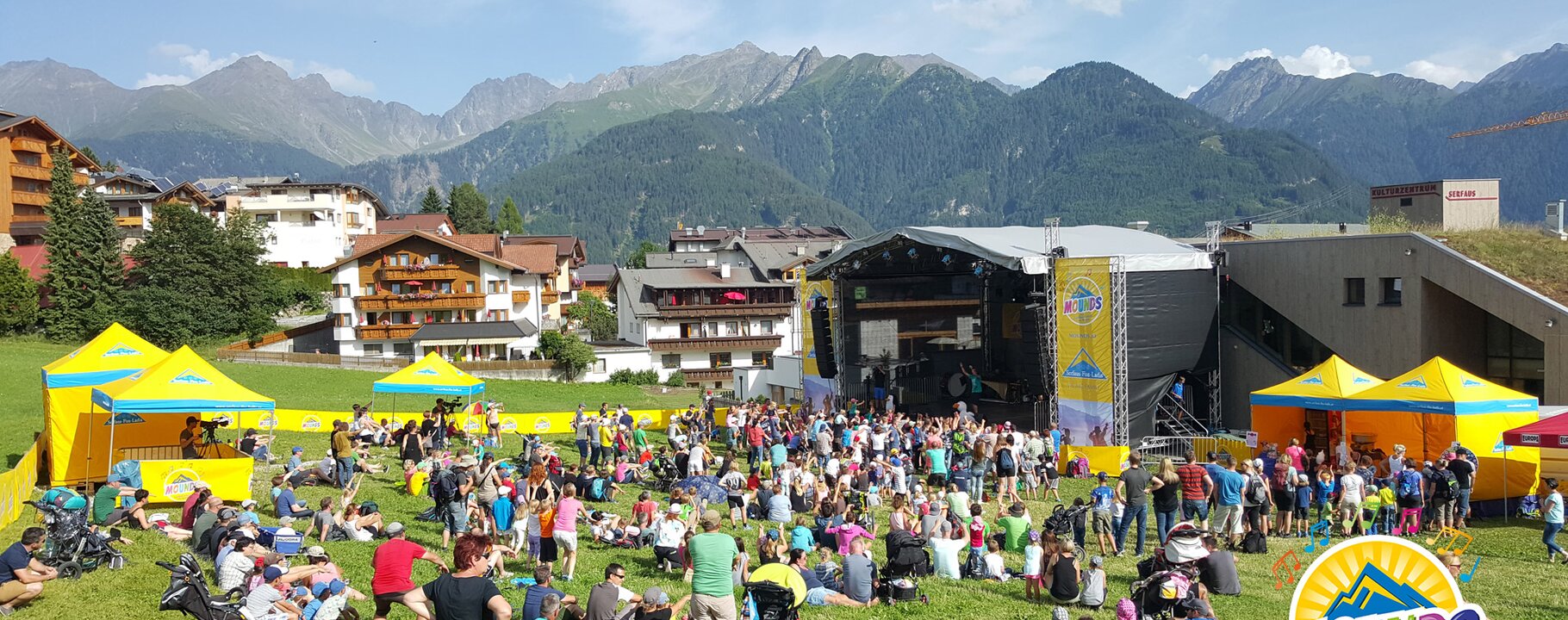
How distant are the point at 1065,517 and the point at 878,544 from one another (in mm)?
2568

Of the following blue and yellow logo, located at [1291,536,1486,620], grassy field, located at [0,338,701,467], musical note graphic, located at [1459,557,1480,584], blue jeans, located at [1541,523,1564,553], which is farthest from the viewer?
grassy field, located at [0,338,701,467]

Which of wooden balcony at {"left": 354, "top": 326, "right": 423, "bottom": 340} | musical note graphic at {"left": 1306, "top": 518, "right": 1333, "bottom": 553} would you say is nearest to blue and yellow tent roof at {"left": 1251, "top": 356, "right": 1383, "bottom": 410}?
musical note graphic at {"left": 1306, "top": 518, "right": 1333, "bottom": 553}

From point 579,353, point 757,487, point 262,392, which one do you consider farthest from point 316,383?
point 757,487

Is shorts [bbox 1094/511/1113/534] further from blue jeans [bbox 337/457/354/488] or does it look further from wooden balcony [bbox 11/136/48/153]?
wooden balcony [bbox 11/136/48/153]

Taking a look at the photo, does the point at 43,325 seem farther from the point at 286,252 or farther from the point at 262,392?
the point at 286,252

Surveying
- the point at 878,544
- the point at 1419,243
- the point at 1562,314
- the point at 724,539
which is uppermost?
the point at 1419,243

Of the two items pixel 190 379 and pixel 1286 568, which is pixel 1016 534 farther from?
pixel 190 379

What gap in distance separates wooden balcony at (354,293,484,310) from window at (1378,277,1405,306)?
39.6m

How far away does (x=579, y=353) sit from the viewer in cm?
4647

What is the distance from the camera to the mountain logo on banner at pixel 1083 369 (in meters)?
21.9

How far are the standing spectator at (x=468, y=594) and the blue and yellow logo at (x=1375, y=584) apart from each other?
5.35 meters

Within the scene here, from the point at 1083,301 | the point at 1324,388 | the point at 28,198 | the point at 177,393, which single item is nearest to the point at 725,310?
the point at 1083,301

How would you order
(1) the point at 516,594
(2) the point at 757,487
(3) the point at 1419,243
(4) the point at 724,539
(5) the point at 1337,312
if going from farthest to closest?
1. (5) the point at 1337,312
2. (3) the point at 1419,243
3. (2) the point at 757,487
4. (1) the point at 516,594
5. (4) the point at 724,539

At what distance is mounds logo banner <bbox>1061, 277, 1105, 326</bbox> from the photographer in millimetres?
21938
